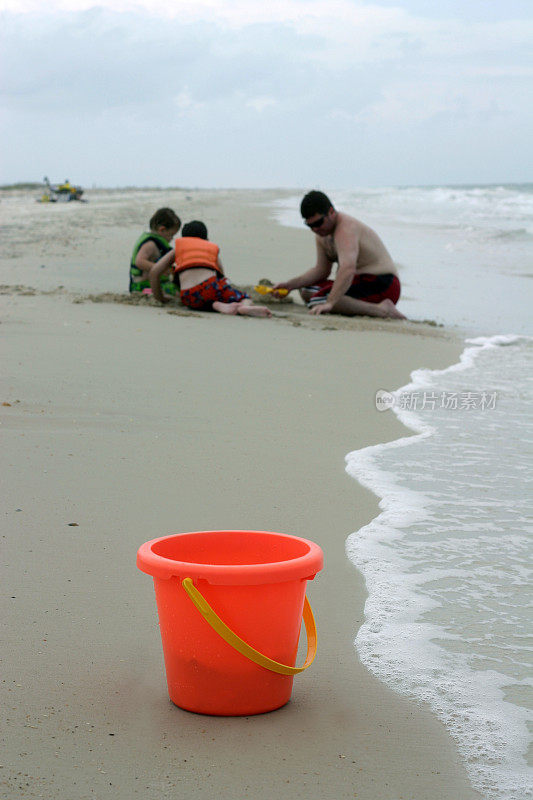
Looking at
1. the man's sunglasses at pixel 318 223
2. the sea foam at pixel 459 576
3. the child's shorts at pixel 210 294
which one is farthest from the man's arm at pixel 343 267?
the sea foam at pixel 459 576

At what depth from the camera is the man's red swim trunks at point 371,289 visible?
708 cm

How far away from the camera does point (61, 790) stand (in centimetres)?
140

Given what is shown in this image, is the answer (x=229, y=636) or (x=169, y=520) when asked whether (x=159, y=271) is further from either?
(x=229, y=636)

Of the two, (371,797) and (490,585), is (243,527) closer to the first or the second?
(490,585)

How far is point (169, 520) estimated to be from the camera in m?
2.59

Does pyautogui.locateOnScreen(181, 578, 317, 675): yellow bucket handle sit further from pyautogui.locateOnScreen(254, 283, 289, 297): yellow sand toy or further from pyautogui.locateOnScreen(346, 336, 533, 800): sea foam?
pyautogui.locateOnScreen(254, 283, 289, 297): yellow sand toy

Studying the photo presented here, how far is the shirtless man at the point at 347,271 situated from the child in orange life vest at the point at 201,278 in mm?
647

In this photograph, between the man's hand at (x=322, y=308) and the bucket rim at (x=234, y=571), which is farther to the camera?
the man's hand at (x=322, y=308)

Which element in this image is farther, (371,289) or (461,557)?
(371,289)

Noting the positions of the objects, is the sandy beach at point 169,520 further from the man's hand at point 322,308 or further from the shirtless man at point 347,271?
the shirtless man at point 347,271

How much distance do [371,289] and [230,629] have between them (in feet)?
18.6

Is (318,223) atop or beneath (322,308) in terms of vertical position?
atop

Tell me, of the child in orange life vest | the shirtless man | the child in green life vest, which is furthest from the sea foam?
the child in green life vest

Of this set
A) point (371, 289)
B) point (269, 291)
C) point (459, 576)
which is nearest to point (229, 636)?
point (459, 576)
